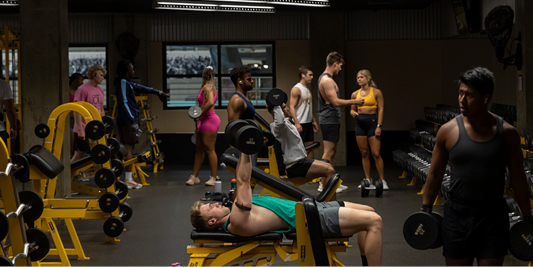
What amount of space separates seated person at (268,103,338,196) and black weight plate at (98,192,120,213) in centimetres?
143

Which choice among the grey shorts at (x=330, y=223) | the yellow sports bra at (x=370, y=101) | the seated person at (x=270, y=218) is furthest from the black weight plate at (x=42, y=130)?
the yellow sports bra at (x=370, y=101)

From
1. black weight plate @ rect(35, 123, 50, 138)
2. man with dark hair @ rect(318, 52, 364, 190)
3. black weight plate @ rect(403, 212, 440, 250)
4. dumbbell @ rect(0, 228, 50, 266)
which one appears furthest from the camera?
man with dark hair @ rect(318, 52, 364, 190)

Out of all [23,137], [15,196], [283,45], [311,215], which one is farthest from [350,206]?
[283,45]

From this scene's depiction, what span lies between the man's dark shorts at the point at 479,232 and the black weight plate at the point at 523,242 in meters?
0.04

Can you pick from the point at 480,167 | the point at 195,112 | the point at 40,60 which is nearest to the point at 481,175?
the point at 480,167

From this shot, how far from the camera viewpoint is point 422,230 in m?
2.39

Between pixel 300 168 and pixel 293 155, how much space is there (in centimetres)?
13

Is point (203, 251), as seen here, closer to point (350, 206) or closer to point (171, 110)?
point (350, 206)

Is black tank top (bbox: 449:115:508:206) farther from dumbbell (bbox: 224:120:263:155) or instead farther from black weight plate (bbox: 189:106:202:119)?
black weight plate (bbox: 189:106:202:119)

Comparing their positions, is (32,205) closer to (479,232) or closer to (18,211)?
(18,211)

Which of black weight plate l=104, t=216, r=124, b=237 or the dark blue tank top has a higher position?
the dark blue tank top

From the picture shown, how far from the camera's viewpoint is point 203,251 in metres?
3.01

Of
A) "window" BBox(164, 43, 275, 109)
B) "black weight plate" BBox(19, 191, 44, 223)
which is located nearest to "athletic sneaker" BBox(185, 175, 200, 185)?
"window" BBox(164, 43, 275, 109)

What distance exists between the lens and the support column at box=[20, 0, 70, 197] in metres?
4.93
